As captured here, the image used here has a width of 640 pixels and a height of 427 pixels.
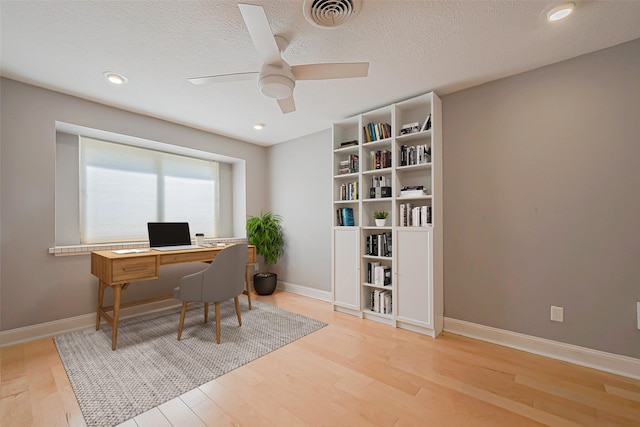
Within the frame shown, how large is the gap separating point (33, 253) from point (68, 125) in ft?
4.40

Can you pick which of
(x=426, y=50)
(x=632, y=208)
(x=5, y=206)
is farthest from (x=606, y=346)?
(x=5, y=206)

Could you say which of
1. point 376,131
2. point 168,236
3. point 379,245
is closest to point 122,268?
point 168,236

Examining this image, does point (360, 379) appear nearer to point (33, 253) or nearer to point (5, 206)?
point (33, 253)

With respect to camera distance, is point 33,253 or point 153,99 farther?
point 153,99

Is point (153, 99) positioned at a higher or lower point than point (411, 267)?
higher

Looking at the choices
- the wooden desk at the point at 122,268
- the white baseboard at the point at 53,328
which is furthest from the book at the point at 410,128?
the white baseboard at the point at 53,328

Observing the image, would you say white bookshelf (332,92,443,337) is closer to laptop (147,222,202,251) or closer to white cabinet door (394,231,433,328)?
white cabinet door (394,231,433,328)

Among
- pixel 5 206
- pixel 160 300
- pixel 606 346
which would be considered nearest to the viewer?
pixel 606 346

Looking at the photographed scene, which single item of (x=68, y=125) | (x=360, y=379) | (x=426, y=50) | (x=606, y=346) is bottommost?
(x=360, y=379)

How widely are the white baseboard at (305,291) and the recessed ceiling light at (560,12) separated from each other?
11.3ft

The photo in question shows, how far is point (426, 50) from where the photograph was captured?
6.68 ft

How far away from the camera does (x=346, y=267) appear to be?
3.26m

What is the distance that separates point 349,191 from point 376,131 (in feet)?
2.59

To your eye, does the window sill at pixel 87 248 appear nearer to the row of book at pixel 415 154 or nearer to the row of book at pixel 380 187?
the row of book at pixel 380 187
